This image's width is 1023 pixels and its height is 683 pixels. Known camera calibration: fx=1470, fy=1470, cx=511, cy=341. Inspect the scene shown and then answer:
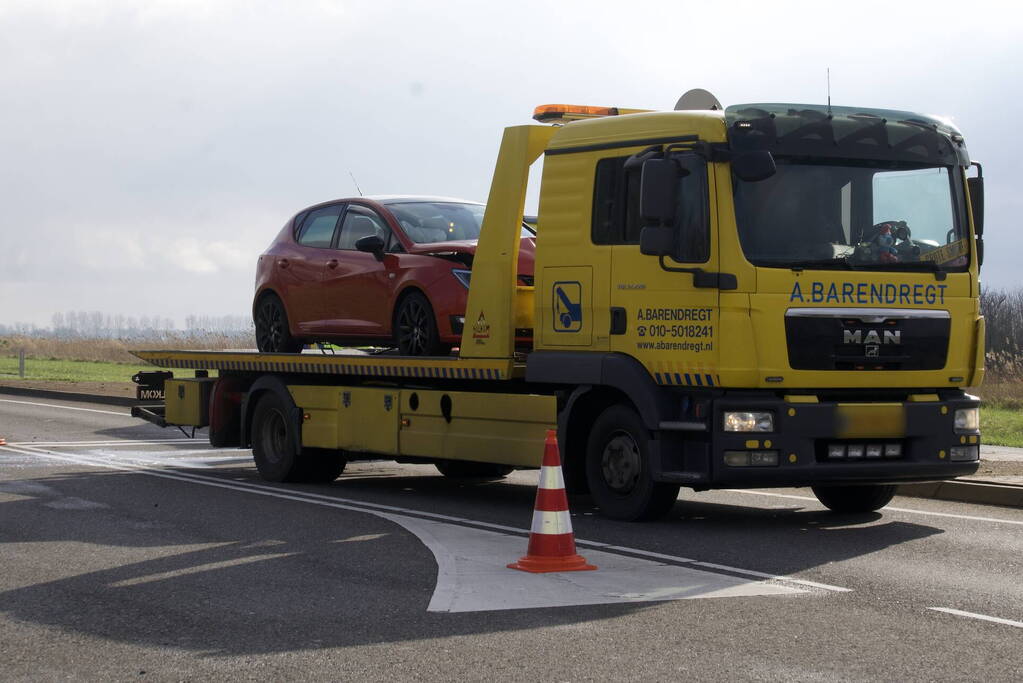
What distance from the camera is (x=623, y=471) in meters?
11.2

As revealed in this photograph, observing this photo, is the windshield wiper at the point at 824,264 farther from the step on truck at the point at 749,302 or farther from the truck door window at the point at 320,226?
the truck door window at the point at 320,226

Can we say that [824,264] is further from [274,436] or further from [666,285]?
[274,436]

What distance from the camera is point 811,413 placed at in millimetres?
10430

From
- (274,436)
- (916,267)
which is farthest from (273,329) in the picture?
(916,267)

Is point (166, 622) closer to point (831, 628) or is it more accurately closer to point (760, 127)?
point (831, 628)

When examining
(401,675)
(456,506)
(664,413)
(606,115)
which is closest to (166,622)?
(401,675)

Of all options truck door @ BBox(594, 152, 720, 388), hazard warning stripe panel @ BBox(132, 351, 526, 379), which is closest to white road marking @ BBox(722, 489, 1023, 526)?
truck door @ BBox(594, 152, 720, 388)

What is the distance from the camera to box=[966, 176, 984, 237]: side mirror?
36.9 ft

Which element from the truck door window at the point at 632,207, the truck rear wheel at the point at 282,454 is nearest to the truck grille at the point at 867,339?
the truck door window at the point at 632,207

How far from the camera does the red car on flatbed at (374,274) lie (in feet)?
42.4

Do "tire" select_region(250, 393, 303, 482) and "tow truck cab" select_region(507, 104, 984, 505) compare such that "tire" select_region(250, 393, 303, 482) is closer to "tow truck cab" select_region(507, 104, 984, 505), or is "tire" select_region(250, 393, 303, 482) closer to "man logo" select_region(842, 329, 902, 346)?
"tow truck cab" select_region(507, 104, 984, 505)

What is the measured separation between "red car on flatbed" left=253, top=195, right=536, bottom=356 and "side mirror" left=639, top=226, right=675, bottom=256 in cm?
182

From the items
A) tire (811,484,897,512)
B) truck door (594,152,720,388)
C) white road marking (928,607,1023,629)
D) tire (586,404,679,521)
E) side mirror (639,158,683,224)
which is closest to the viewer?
white road marking (928,607,1023,629)

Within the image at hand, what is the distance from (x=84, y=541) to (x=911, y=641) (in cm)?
592
